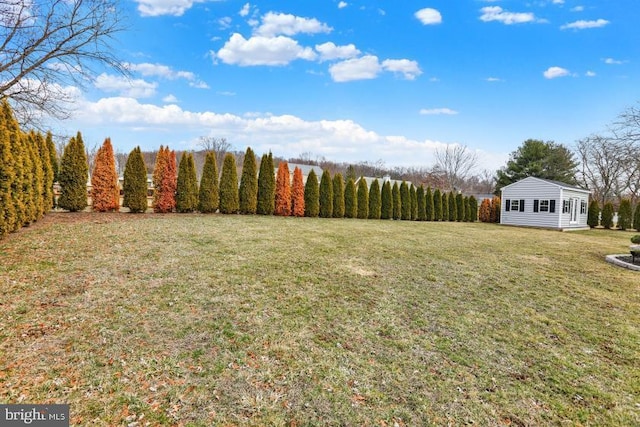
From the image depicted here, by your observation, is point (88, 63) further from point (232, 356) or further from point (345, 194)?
point (345, 194)

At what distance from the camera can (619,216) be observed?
1997 centimetres

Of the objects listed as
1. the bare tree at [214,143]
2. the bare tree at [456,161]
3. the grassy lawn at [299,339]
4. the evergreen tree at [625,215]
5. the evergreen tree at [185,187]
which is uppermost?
the bare tree at [214,143]

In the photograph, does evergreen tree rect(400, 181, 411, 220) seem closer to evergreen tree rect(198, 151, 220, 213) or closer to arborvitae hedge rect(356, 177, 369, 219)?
arborvitae hedge rect(356, 177, 369, 219)

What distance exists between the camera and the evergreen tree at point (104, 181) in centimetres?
986

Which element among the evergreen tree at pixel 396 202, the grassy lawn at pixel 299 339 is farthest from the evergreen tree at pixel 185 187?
the evergreen tree at pixel 396 202

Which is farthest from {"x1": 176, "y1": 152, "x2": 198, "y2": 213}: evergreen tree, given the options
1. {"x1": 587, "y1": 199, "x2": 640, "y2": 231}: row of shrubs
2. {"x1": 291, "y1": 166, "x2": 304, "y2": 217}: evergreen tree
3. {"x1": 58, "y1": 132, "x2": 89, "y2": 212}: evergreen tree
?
{"x1": 587, "y1": 199, "x2": 640, "y2": 231}: row of shrubs

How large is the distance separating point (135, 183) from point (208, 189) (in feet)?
8.00

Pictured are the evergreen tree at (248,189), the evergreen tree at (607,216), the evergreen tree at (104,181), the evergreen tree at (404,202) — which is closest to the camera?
the evergreen tree at (104,181)

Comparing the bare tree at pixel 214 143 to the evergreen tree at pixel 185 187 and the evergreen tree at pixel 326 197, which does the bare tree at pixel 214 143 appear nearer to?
the evergreen tree at pixel 326 197

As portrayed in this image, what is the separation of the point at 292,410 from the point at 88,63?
10627 mm

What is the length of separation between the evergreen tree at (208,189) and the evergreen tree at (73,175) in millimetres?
3618

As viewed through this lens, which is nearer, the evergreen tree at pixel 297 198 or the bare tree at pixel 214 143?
the evergreen tree at pixel 297 198

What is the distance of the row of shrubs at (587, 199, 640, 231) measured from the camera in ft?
63.9

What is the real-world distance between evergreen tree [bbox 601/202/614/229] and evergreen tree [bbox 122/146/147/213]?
90.1 ft
